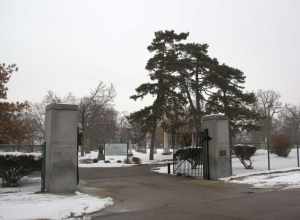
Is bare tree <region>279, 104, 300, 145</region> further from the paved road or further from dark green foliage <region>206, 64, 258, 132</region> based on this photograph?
the paved road

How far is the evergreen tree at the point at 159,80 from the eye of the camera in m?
34.1

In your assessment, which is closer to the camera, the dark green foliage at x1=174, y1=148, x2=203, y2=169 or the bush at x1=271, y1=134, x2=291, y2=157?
the dark green foliage at x1=174, y1=148, x2=203, y2=169

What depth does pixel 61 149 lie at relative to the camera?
43.0 ft

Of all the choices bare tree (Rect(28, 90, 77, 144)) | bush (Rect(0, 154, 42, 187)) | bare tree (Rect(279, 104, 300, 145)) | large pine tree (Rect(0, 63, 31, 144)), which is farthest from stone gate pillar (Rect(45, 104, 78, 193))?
bare tree (Rect(279, 104, 300, 145))

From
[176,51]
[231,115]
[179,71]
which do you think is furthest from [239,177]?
[176,51]

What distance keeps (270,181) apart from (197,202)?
523cm

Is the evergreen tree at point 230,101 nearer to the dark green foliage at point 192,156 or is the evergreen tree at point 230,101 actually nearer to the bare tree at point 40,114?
the dark green foliage at point 192,156

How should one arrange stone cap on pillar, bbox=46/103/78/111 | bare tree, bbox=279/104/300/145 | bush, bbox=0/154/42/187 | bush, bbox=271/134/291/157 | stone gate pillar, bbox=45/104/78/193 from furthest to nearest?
bare tree, bbox=279/104/300/145
bush, bbox=271/134/291/157
bush, bbox=0/154/42/187
stone cap on pillar, bbox=46/103/78/111
stone gate pillar, bbox=45/104/78/193

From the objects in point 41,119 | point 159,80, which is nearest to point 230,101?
point 159,80

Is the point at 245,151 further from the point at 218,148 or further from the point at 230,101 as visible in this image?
the point at 230,101

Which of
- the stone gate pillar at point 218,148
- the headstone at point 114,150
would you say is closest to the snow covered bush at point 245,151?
the stone gate pillar at point 218,148

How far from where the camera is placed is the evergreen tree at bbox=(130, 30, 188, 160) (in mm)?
34125

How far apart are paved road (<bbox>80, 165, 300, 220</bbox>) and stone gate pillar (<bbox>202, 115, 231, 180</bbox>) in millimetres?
2012

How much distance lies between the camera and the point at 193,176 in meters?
18.3
